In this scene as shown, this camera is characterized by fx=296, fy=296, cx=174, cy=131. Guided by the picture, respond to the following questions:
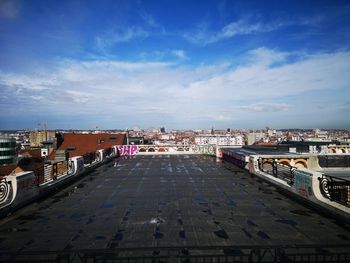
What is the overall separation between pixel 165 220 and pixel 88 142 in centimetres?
5500

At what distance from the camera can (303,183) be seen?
31.9 ft

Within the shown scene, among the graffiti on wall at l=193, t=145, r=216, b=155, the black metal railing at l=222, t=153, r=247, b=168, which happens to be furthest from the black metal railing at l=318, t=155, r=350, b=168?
the graffiti on wall at l=193, t=145, r=216, b=155

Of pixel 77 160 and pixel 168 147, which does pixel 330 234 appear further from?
pixel 168 147

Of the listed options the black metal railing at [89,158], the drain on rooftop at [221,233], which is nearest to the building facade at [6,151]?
the black metal railing at [89,158]

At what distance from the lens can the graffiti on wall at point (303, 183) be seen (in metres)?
9.32

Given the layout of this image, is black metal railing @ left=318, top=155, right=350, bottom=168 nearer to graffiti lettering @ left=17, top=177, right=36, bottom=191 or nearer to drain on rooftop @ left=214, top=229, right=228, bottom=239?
drain on rooftop @ left=214, top=229, right=228, bottom=239

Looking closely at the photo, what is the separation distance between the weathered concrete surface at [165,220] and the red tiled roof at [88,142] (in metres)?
48.1

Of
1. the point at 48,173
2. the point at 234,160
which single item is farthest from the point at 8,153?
the point at 48,173

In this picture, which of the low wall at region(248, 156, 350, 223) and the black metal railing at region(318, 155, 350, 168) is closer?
the low wall at region(248, 156, 350, 223)

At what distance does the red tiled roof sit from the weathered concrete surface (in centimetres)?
4810

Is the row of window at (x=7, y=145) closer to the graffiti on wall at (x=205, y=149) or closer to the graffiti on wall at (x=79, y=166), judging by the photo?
the graffiti on wall at (x=205, y=149)

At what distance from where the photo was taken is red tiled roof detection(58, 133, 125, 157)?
193ft

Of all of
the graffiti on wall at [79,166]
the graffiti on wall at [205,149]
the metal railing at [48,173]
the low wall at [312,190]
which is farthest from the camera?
the graffiti on wall at [205,149]

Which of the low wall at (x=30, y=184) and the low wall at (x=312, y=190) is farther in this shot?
the low wall at (x=30, y=184)
